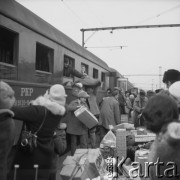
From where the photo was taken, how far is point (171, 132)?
1.88m

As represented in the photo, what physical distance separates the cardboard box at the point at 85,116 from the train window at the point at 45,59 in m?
1.17

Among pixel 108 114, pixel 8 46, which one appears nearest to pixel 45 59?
pixel 8 46

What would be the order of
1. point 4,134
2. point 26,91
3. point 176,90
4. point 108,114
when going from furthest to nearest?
point 108,114, point 26,91, point 176,90, point 4,134

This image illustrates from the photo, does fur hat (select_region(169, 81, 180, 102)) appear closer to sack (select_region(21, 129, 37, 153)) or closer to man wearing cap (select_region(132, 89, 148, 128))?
sack (select_region(21, 129, 37, 153))

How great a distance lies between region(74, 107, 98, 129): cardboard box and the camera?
460cm

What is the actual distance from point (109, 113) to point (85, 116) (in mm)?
1427

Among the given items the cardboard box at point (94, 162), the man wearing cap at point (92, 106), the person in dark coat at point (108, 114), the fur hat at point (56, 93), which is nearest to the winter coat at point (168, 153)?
the fur hat at point (56, 93)

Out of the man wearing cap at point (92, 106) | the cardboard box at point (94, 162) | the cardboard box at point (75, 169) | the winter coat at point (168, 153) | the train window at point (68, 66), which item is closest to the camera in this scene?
the winter coat at point (168, 153)

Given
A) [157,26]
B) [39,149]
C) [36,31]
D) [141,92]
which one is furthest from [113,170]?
[157,26]

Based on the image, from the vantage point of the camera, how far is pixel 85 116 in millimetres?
4668

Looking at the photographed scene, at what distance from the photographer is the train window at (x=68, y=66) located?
6.29m

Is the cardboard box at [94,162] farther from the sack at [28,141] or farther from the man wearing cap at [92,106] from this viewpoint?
the man wearing cap at [92,106]

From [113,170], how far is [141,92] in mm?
4618
